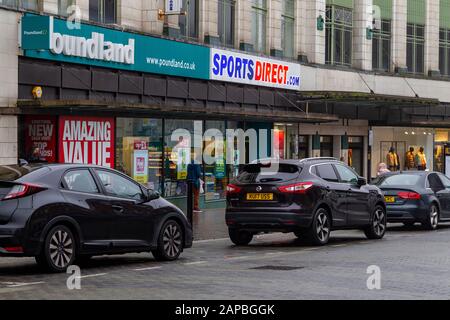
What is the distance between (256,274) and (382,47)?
1279 inches

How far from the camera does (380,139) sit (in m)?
44.3

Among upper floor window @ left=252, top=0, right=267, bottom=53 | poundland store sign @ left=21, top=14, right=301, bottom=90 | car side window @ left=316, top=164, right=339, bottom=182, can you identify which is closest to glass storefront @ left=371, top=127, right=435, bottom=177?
poundland store sign @ left=21, top=14, right=301, bottom=90

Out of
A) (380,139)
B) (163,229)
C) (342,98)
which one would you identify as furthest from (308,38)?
(163,229)

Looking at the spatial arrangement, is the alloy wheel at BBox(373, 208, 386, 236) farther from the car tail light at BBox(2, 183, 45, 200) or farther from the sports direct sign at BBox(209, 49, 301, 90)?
Answer: the sports direct sign at BBox(209, 49, 301, 90)

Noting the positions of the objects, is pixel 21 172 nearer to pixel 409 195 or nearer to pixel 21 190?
pixel 21 190

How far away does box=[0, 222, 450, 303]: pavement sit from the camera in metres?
11.1

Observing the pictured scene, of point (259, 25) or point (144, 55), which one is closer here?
point (144, 55)

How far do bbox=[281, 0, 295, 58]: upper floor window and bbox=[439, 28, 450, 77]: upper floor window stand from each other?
516 inches

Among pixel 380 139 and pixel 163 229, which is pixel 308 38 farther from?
pixel 163 229

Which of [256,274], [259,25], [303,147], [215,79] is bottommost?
[256,274]

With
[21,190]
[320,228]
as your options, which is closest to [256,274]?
[21,190]

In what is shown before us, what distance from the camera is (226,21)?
33.3 meters

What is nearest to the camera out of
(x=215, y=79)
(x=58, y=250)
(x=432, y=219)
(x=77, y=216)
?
(x=58, y=250)

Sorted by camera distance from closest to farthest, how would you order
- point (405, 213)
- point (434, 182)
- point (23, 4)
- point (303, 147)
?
point (405, 213) → point (23, 4) → point (434, 182) → point (303, 147)
